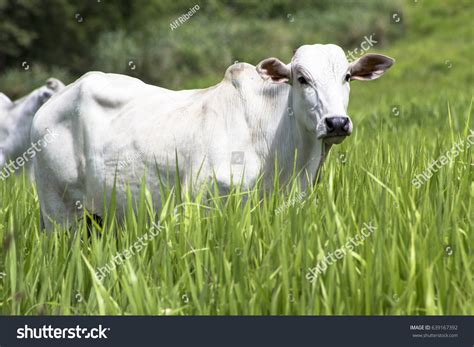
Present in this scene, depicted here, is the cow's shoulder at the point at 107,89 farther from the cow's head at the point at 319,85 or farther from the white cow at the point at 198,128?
the cow's head at the point at 319,85

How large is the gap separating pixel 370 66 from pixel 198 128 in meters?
0.99

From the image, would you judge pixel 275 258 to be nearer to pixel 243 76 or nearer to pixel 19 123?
pixel 243 76

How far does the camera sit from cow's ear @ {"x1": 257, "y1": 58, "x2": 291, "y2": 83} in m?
4.48

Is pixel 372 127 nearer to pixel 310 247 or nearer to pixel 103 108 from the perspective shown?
pixel 103 108

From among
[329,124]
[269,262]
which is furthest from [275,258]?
[329,124]

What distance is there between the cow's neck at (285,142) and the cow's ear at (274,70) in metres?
0.12

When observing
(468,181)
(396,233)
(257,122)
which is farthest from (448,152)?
(396,233)

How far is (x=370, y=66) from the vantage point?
4758 millimetres

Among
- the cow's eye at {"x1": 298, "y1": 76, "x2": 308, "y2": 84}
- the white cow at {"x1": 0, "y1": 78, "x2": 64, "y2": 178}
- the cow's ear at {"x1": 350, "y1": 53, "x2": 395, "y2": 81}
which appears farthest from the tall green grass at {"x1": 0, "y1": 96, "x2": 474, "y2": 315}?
the white cow at {"x1": 0, "y1": 78, "x2": 64, "y2": 178}

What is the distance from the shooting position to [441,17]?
26.7 m

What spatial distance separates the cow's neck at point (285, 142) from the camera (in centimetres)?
454

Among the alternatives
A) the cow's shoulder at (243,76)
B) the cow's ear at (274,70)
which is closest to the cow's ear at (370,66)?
the cow's ear at (274,70)

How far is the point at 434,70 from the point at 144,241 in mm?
17197
